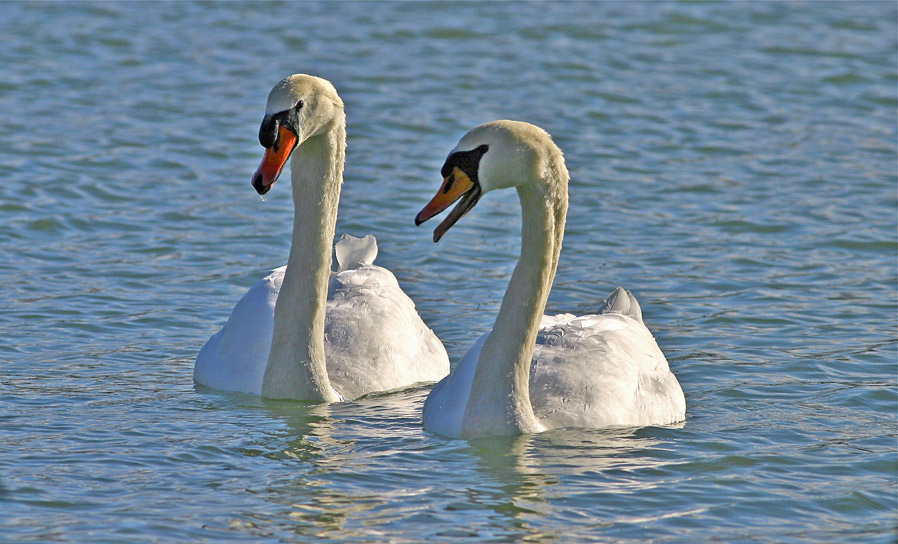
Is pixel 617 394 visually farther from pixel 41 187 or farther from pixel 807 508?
pixel 41 187

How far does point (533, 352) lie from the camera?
8727 mm

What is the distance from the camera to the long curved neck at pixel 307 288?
9219mm

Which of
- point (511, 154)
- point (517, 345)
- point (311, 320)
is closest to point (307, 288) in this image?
point (311, 320)

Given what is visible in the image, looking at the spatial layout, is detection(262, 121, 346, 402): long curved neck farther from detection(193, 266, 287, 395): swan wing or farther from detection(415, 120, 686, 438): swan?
detection(415, 120, 686, 438): swan

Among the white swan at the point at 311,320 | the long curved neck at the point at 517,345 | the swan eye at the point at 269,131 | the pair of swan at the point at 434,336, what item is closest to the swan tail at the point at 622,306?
the pair of swan at the point at 434,336

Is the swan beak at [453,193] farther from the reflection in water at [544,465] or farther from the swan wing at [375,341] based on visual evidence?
the swan wing at [375,341]

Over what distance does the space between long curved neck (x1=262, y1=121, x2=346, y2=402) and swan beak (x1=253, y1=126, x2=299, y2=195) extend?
20.4 inches

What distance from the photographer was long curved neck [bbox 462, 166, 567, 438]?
26.9ft

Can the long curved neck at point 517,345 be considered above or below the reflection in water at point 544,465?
above

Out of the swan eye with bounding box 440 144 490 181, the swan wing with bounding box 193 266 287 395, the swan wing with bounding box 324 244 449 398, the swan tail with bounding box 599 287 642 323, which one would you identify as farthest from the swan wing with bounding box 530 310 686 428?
the swan wing with bounding box 193 266 287 395

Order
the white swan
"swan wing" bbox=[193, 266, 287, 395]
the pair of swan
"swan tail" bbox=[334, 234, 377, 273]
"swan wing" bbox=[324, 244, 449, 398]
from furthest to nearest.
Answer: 1. "swan tail" bbox=[334, 234, 377, 273]
2. "swan wing" bbox=[324, 244, 449, 398]
3. "swan wing" bbox=[193, 266, 287, 395]
4. the white swan
5. the pair of swan

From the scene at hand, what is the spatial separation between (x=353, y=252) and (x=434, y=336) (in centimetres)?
104

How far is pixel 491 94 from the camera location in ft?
61.2

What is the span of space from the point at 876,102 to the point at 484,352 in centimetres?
1250
